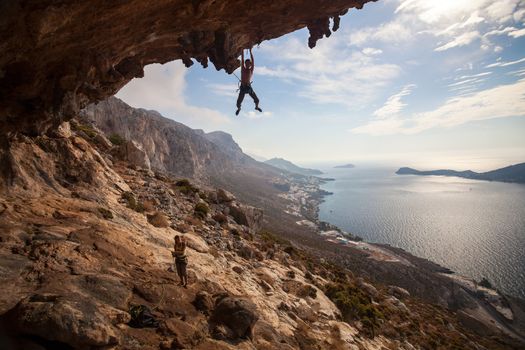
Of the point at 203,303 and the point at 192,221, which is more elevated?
the point at 192,221

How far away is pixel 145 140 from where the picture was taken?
445ft

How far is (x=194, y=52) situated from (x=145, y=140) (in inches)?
5212

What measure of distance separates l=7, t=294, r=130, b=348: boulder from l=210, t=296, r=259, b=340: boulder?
13.3 feet

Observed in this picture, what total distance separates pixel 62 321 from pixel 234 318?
5740 mm

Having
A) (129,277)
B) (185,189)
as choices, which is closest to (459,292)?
(185,189)

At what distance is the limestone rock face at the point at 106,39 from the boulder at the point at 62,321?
7600mm

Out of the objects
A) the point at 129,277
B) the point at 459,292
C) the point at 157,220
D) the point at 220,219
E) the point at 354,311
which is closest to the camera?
the point at 129,277

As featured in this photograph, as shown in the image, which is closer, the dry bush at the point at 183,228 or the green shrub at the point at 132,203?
the green shrub at the point at 132,203

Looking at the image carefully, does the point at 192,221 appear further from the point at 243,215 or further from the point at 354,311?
the point at 354,311

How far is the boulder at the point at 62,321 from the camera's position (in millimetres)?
6668

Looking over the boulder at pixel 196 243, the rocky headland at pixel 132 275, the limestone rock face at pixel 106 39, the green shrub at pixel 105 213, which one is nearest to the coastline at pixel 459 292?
the rocky headland at pixel 132 275

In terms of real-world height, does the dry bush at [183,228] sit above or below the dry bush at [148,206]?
below

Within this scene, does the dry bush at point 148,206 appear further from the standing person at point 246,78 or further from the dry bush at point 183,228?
the standing person at point 246,78

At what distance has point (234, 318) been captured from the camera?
10.6m
